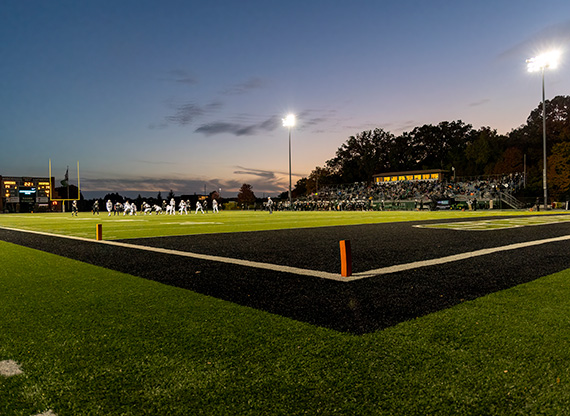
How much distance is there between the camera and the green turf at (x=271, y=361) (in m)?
2.58

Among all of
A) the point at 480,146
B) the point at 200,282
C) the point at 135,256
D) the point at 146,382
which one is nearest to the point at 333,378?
the point at 146,382

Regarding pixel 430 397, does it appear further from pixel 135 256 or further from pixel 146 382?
pixel 135 256

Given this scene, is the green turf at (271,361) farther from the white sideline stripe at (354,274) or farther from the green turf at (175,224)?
the green turf at (175,224)

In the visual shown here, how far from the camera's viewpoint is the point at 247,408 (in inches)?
99.3

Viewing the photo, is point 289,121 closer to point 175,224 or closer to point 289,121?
point 289,121

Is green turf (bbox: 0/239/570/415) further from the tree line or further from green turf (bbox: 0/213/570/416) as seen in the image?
the tree line

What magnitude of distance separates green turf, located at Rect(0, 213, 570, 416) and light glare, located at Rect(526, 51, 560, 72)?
1532 inches

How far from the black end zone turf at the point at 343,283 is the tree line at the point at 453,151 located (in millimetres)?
52833

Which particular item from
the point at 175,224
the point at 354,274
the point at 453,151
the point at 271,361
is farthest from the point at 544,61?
the point at 453,151

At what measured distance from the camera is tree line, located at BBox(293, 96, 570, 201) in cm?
7350

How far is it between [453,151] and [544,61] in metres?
58.7

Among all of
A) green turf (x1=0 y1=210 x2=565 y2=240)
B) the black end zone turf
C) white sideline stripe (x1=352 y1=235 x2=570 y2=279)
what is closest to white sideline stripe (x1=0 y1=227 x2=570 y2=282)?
white sideline stripe (x1=352 y1=235 x2=570 y2=279)

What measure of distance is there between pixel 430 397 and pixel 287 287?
3520mm

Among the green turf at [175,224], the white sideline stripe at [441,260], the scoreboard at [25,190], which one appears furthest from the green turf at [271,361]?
the scoreboard at [25,190]
